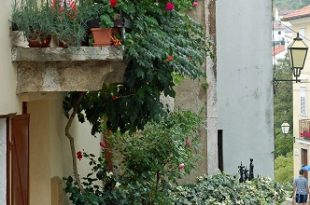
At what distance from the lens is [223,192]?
11602 millimetres

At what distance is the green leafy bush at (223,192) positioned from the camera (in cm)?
1127

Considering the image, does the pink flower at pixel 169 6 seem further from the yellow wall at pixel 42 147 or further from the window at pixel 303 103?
the window at pixel 303 103

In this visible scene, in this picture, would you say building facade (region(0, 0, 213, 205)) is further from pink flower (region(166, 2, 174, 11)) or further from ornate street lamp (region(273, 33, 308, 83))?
ornate street lamp (region(273, 33, 308, 83))

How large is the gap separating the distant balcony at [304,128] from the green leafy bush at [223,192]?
2822 centimetres

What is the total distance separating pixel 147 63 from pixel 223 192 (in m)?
5.55

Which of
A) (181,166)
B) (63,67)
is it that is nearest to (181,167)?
(181,166)

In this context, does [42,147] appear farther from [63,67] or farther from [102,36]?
[102,36]

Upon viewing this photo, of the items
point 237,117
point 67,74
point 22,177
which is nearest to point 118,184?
point 22,177

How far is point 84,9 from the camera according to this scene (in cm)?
630

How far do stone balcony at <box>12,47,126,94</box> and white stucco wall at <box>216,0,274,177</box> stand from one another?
39.2 ft

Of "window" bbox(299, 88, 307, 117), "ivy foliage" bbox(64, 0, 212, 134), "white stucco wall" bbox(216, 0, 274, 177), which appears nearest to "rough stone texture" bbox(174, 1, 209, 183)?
"ivy foliage" bbox(64, 0, 212, 134)

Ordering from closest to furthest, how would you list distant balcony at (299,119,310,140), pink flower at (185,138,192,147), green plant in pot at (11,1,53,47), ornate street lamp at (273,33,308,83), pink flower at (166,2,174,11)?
green plant in pot at (11,1,53,47), pink flower at (166,2,174,11), pink flower at (185,138,192,147), ornate street lamp at (273,33,308,83), distant balcony at (299,119,310,140)

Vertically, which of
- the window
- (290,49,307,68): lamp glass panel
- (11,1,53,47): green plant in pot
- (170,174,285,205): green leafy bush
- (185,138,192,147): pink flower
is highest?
(290,49,307,68): lamp glass panel

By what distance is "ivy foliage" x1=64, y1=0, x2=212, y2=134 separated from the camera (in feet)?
21.4
